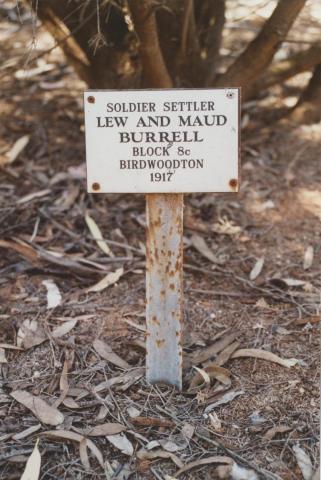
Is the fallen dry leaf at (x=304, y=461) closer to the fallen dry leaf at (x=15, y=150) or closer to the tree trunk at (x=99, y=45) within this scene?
the tree trunk at (x=99, y=45)

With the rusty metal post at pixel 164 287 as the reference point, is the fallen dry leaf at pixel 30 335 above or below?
below

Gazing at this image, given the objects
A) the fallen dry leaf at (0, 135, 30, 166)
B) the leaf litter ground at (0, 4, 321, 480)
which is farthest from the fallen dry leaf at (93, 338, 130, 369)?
the fallen dry leaf at (0, 135, 30, 166)

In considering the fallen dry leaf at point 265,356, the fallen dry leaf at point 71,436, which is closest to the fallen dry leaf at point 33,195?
the fallen dry leaf at point 265,356

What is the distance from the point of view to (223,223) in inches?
155

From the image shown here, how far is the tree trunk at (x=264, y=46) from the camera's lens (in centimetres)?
346

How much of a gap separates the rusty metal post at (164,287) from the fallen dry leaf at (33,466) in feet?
1.77

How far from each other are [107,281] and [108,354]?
1.88ft

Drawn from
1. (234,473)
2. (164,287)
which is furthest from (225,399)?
(164,287)

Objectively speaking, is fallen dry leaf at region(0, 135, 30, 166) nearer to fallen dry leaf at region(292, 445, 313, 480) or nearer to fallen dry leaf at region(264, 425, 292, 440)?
fallen dry leaf at region(264, 425, 292, 440)

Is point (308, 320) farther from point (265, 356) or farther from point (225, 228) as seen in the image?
point (225, 228)

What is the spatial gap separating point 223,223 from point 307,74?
6.08 feet

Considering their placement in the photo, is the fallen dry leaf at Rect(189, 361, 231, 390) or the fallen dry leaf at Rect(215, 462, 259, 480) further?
the fallen dry leaf at Rect(189, 361, 231, 390)

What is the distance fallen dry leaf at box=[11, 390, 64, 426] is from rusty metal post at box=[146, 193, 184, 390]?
38cm

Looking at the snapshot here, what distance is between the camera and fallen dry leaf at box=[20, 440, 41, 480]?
90.7 inches
